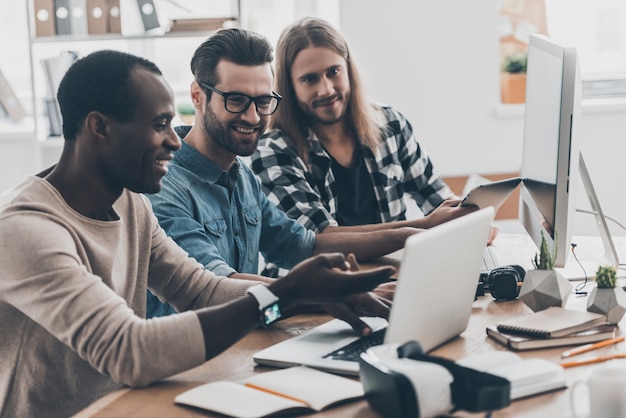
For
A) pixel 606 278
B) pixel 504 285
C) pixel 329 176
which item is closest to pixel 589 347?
pixel 606 278

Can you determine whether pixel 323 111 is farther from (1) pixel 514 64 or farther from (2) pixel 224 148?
(1) pixel 514 64

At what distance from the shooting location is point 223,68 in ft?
6.81

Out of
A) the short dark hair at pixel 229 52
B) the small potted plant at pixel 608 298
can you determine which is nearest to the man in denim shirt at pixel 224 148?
the short dark hair at pixel 229 52

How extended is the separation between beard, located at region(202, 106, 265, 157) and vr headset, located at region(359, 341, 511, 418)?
102cm

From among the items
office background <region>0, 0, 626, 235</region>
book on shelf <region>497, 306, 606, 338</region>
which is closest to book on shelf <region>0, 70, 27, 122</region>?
office background <region>0, 0, 626, 235</region>

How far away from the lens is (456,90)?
400cm

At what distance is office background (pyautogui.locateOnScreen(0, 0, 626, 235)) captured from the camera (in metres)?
3.94

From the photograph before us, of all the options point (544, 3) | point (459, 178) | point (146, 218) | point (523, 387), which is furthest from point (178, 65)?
point (523, 387)

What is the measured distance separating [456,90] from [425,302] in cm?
282

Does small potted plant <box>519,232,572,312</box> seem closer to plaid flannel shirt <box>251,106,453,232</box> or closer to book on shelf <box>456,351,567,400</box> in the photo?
book on shelf <box>456,351,567,400</box>

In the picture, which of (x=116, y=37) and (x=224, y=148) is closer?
(x=224, y=148)

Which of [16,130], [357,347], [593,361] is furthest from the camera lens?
[16,130]

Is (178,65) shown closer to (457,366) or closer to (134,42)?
(134,42)

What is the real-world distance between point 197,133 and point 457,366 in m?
1.18
